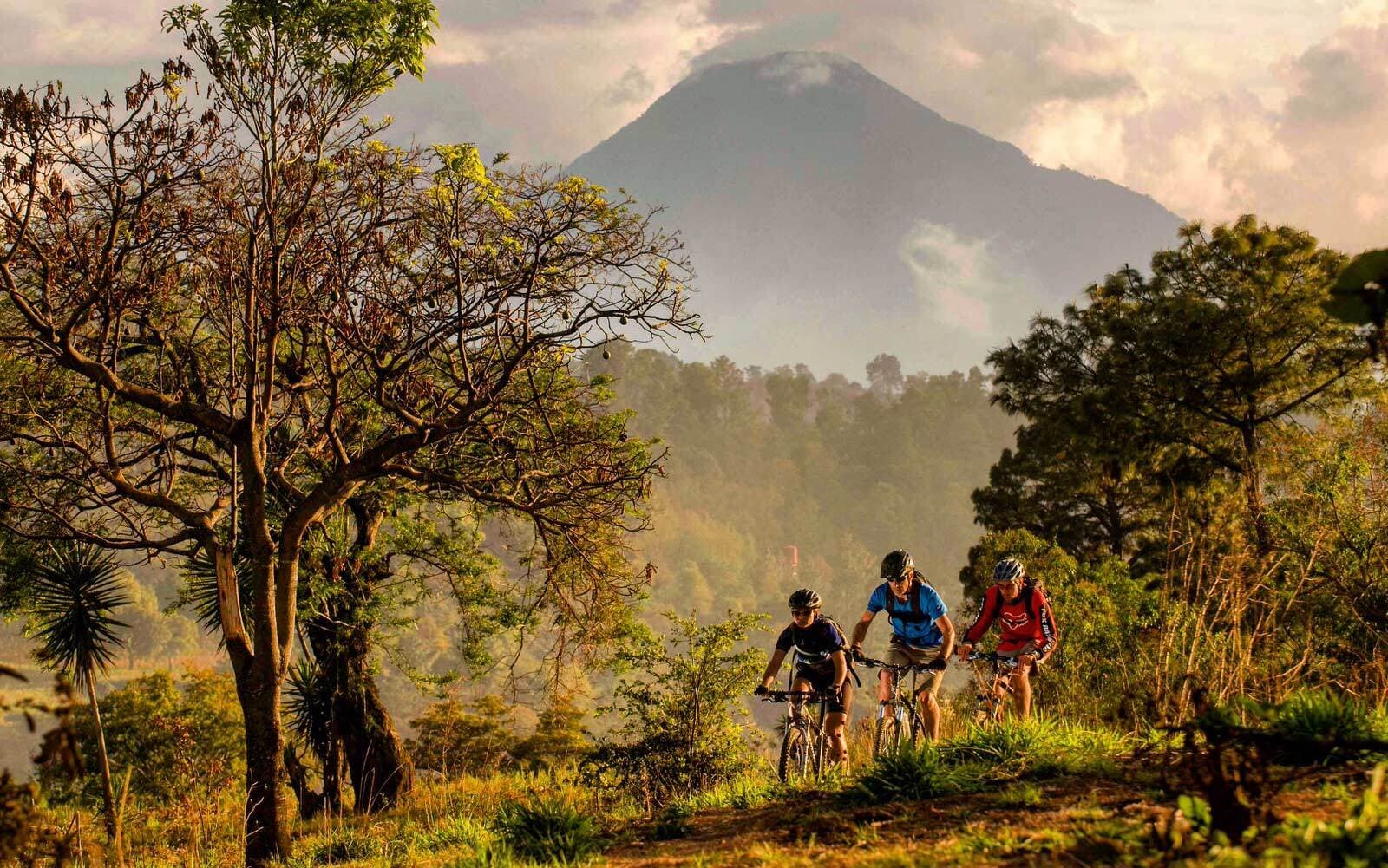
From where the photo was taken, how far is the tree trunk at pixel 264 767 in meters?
10.2

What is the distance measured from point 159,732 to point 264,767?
22.6 metres

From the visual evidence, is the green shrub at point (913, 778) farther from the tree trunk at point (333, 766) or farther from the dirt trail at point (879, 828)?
the tree trunk at point (333, 766)

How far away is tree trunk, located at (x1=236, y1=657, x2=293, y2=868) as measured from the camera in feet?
33.3

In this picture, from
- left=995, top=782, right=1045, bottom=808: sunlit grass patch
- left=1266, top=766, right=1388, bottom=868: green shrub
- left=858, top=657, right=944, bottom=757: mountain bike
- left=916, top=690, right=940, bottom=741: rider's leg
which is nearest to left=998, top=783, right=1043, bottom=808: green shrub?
left=995, top=782, right=1045, bottom=808: sunlit grass patch

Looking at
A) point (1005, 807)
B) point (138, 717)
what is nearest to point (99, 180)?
point (1005, 807)

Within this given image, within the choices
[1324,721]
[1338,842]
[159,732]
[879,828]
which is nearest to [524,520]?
[879,828]

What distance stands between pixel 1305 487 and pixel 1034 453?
473 inches

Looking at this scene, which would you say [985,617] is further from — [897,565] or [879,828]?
[879,828]

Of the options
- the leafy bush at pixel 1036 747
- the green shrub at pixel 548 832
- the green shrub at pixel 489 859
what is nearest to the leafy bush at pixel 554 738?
the leafy bush at pixel 1036 747

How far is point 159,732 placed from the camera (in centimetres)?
2992

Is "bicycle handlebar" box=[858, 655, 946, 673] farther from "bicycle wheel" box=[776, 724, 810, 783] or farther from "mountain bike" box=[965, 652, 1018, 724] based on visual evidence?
"bicycle wheel" box=[776, 724, 810, 783]

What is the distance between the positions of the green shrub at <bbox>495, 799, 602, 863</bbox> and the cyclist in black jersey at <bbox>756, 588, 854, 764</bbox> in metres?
2.37

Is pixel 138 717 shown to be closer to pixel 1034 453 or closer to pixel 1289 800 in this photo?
pixel 1034 453

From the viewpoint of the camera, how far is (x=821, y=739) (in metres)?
8.23
